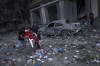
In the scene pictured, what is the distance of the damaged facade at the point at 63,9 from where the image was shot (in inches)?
759

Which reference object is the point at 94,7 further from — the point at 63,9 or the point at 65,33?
the point at 65,33

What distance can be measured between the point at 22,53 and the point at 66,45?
9.04ft

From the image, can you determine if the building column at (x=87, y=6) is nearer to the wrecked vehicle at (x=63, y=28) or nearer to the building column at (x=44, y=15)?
the wrecked vehicle at (x=63, y=28)

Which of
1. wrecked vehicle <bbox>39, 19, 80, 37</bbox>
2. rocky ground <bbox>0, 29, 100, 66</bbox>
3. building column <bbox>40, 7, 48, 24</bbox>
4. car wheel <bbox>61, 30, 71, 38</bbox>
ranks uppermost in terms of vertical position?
building column <bbox>40, 7, 48, 24</bbox>

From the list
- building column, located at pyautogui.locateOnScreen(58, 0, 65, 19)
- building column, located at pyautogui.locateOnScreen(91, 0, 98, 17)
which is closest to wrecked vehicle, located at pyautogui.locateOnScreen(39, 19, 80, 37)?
building column, located at pyautogui.locateOnScreen(91, 0, 98, 17)

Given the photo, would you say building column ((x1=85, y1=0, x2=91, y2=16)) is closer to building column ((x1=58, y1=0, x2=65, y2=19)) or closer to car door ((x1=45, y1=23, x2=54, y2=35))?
building column ((x1=58, y1=0, x2=65, y2=19))

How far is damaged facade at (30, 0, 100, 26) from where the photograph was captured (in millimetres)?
19286

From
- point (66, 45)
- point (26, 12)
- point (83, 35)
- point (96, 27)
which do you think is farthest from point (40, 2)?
point (66, 45)

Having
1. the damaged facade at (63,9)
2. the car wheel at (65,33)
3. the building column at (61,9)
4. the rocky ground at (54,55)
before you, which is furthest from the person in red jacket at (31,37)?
the building column at (61,9)

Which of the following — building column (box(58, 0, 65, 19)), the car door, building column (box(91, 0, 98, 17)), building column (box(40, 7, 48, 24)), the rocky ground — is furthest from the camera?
building column (box(40, 7, 48, 24))

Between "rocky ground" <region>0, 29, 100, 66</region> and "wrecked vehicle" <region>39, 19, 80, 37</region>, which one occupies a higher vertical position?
"wrecked vehicle" <region>39, 19, 80, 37</region>

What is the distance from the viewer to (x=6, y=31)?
84.5 ft

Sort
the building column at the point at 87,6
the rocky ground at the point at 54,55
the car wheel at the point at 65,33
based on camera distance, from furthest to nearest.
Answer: the building column at the point at 87,6 → the car wheel at the point at 65,33 → the rocky ground at the point at 54,55

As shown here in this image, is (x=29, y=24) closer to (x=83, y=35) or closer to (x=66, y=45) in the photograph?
(x=83, y=35)
